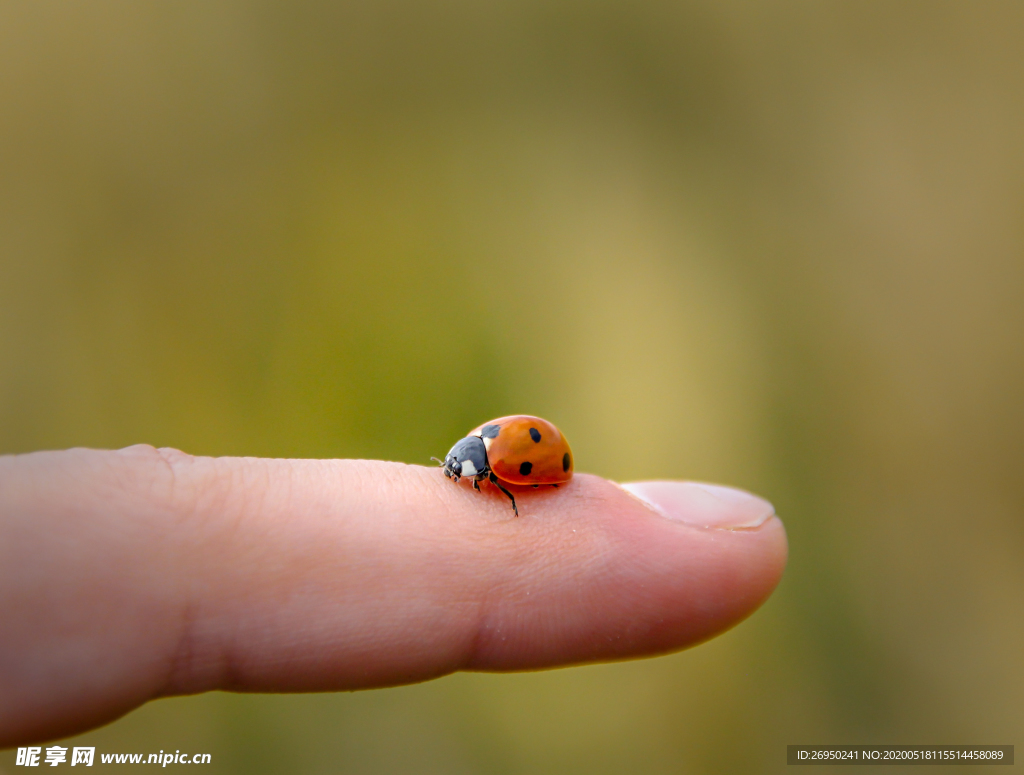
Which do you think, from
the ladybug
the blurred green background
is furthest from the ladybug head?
the blurred green background

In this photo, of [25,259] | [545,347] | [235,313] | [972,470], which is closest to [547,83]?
[545,347]

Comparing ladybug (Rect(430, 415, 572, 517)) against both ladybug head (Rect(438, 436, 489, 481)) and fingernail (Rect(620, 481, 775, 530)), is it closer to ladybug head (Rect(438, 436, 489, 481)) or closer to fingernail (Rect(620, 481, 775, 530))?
ladybug head (Rect(438, 436, 489, 481))

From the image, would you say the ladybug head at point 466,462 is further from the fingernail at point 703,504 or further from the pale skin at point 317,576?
the fingernail at point 703,504

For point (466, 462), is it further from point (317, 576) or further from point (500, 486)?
point (317, 576)

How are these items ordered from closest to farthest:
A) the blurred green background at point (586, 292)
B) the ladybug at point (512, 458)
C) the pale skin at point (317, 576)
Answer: the pale skin at point (317, 576)
the ladybug at point (512, 458)
the blurred green background at point (586, 292)

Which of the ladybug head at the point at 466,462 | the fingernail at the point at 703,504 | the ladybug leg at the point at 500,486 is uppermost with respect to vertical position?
the ladybug head at the point at 466,462

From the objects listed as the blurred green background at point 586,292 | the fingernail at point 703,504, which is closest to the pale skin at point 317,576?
the fingernail at point 703,504

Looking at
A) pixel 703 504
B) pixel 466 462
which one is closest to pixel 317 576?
pixel 466 462
